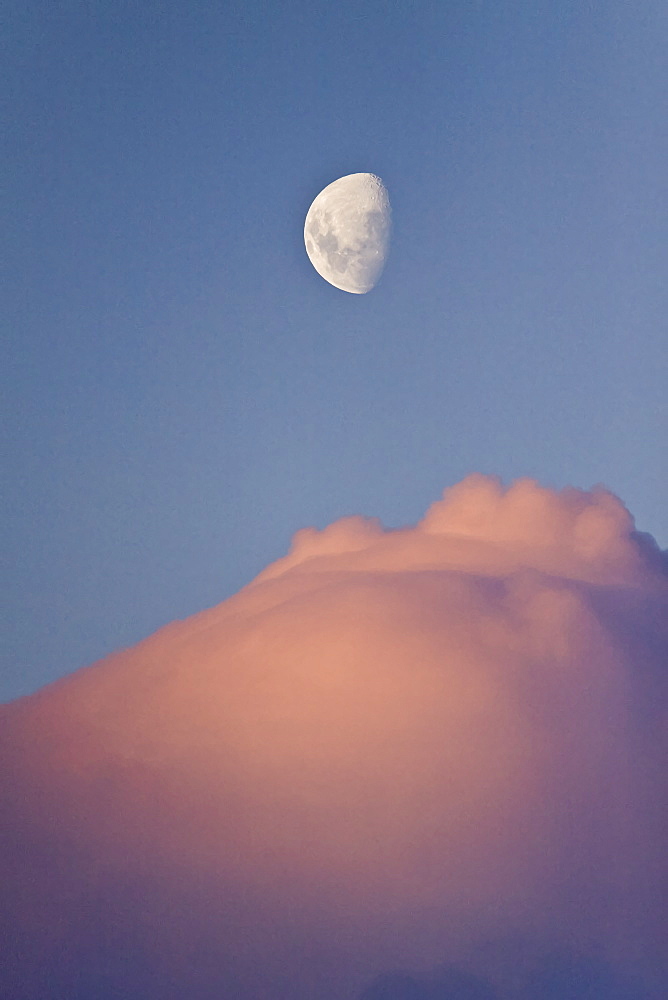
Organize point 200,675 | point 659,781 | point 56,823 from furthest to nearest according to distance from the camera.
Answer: point 200,675 → point 659,781 → point 56,823

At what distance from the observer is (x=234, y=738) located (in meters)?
11.1

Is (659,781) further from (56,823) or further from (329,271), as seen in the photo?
(329,271)

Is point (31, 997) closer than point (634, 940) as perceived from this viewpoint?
Yes

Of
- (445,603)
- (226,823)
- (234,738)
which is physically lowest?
(226,823)

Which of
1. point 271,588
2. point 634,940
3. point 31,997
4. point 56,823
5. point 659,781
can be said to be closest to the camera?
point 31,997

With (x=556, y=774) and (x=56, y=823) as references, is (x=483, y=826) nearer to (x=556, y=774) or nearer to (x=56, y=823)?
(x=556, y=774)

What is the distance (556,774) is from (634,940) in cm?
186

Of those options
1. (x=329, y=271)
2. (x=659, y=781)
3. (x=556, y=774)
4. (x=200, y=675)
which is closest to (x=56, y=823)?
(x=200, y=675)

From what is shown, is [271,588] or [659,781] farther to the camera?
[271,588]

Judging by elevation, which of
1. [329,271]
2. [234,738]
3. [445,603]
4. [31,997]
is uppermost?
[329,271]

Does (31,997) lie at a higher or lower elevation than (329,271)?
lower

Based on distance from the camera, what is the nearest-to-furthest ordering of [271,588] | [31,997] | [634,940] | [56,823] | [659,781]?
[31,997] < [634,940] < [56,823] < [659,781] < [271,588]

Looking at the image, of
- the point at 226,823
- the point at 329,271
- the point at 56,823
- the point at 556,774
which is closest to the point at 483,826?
the point at 556,774

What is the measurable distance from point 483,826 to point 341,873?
1.63 meters
